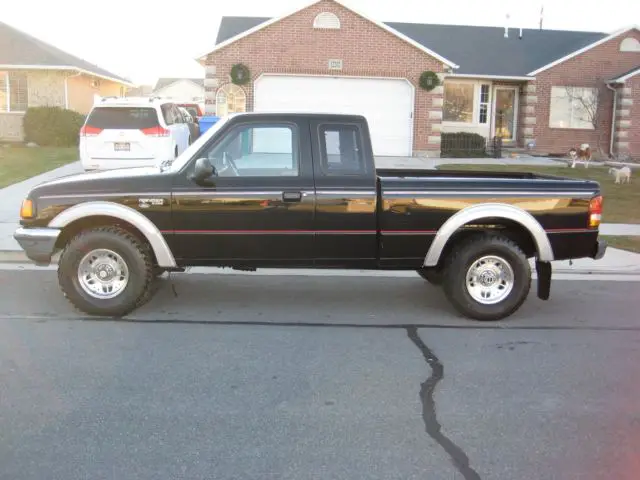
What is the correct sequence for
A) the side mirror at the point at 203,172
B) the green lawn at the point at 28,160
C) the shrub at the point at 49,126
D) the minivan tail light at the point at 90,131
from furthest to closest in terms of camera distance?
1. the shrub at the point at 49,126
2. the green lawn at the point at 28,160
3. the minivan tail light at the point at 90,131
4. the side mirror at the point at 203,172

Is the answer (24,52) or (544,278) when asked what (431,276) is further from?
(24,52)

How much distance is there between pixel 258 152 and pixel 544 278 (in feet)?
10.0

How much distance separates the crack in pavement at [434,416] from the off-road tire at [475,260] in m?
0.79

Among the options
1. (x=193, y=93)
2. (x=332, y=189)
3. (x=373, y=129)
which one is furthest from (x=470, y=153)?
(x=193, y=93)

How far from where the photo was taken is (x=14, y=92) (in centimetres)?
2902

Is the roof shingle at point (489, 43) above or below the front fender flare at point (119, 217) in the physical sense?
above

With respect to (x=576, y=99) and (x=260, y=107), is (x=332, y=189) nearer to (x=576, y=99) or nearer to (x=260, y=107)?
(x=260, y=107)

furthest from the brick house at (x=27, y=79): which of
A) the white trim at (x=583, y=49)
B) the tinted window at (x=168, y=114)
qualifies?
the white trim at (x=583, y=49)

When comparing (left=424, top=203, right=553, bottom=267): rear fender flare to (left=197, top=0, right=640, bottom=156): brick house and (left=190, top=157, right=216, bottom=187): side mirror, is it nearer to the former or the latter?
(left=190, top=157, right=216, bottom=187): side mirror

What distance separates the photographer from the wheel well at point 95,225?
672 centimetres

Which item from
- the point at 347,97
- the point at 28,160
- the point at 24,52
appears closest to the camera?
the point at 28,160

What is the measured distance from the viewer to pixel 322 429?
4.29m

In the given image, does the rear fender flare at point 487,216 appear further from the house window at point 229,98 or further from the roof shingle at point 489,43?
the roof shingle at point 489,43

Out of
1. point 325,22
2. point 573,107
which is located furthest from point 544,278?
point 573,107
